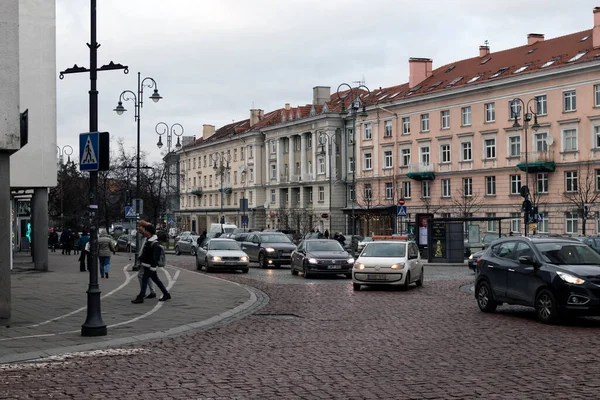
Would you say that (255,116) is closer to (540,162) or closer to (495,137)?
(495,137)

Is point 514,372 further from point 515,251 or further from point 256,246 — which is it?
point 256,246

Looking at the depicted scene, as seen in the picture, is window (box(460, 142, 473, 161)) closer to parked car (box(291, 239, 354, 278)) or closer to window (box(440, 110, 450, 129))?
window (box(440, 110, 450, 129))

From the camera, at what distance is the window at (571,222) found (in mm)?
59903

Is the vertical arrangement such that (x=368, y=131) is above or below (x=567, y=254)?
above

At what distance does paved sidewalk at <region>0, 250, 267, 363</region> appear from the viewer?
13141 mm

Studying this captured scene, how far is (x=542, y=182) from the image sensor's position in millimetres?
63125

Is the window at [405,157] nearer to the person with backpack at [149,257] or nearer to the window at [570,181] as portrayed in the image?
the window at [570,181]

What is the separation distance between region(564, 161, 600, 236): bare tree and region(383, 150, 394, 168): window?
21.9 metres

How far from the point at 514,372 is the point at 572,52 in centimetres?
5697

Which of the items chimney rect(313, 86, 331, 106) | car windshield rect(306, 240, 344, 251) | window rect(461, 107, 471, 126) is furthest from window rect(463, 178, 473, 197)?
car windshield rect(306, 240, 344, 251)

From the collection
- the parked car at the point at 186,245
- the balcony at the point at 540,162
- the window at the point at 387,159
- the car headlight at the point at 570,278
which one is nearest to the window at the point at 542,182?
the balcony at the point at 540,162

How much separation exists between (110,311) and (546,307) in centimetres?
916

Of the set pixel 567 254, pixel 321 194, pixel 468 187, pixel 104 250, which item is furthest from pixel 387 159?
pixel 567 254

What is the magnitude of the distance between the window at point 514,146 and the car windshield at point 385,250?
4206cm
